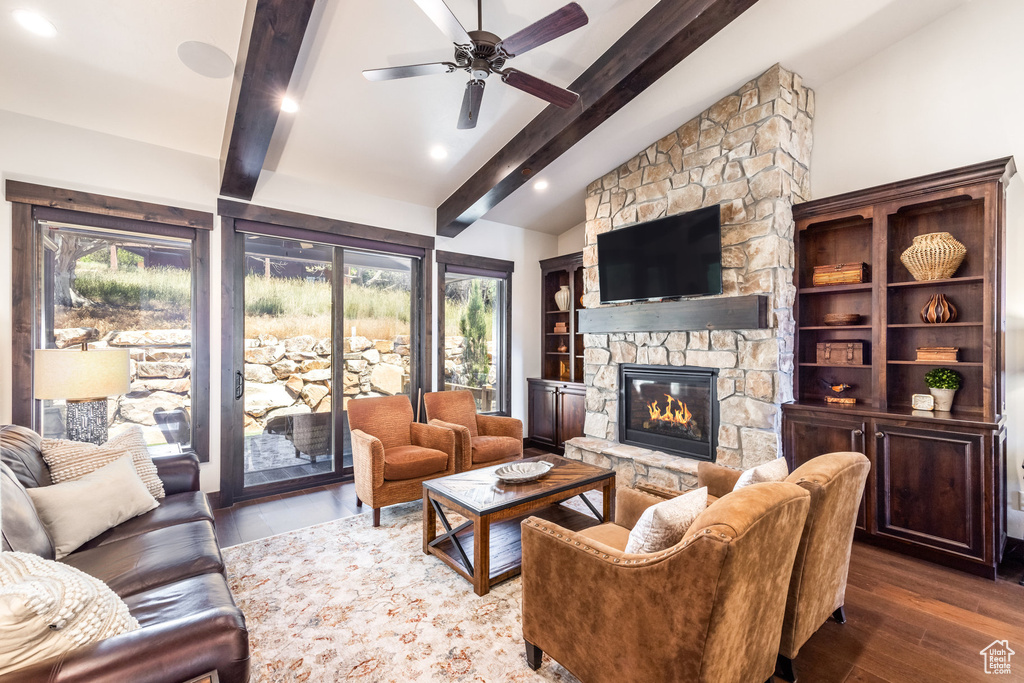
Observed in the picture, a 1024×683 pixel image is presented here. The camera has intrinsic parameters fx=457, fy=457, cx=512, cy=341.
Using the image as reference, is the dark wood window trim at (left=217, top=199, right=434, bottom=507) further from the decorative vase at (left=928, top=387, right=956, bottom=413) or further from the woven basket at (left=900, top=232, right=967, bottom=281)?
the decorative vase at (left=928, top=387, right=956, bottom=413)

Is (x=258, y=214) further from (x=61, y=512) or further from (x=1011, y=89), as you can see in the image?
(x=1011, y=89)

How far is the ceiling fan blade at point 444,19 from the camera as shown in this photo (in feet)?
6.39

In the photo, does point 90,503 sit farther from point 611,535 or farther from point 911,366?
point 911,366

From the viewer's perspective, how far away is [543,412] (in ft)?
18.8

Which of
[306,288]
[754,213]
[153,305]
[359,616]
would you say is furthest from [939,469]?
[153,305]

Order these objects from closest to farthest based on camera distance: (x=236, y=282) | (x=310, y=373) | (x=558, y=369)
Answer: (x=236, y=282) → (x=310, y=373) → (x=558, y=369)

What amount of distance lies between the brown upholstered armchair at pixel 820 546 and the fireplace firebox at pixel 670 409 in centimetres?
182

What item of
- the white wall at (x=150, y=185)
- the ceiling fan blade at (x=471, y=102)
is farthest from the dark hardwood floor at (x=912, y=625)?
the ceiling fan blade at (x=471, y=102)

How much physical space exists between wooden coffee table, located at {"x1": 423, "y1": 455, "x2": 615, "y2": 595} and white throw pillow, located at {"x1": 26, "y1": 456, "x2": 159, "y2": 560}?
1487 mm

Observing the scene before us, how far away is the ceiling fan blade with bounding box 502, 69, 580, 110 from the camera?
8.01ft

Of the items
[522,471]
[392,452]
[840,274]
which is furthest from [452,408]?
[840,274]

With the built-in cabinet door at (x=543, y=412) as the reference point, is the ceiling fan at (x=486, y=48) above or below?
above

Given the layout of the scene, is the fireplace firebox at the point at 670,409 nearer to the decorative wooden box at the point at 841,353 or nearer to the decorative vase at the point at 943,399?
the decorative wooden box at the point at 841,353

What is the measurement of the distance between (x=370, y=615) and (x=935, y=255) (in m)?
3.98
